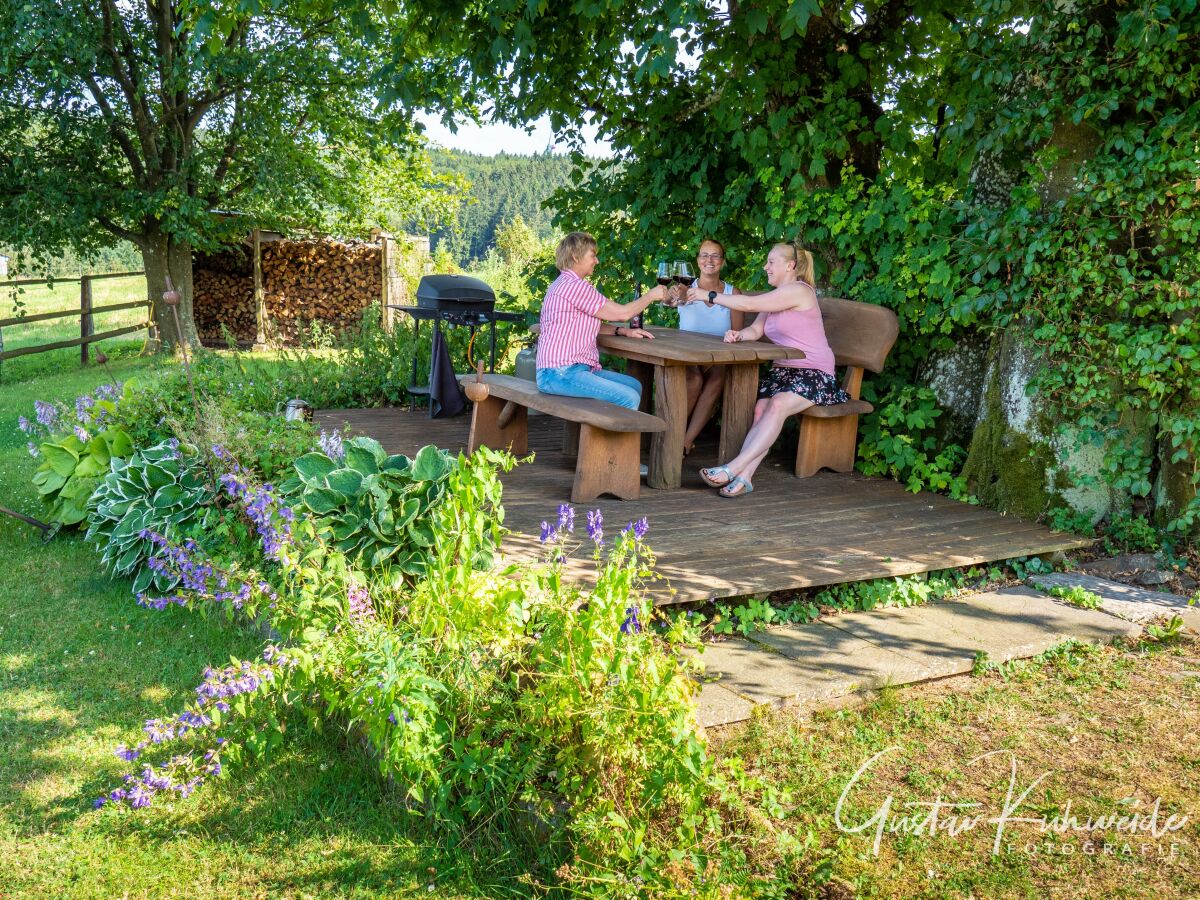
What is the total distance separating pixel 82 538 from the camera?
5.02 meters

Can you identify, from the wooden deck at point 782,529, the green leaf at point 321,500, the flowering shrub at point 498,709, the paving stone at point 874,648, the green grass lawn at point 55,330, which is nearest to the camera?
the flowering shrub at point 498,709

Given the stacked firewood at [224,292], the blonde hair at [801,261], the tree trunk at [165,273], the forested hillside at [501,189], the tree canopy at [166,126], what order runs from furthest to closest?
the forested hillside at [501,189]
the stacked firewood at [224,292]
the tree trunk at [165,273]
the tree canopy at [166,126]
the blonde hair at [801,261]

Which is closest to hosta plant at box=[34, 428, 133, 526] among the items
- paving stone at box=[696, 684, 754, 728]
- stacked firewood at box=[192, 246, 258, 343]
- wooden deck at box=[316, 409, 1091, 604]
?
wooden deck at box=[316, 409, 1091, 604]

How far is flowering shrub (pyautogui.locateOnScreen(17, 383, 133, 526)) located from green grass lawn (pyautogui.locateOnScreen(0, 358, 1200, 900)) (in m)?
1.27

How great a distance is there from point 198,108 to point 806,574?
39.4 ft

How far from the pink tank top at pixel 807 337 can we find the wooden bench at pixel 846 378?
25 centimetres

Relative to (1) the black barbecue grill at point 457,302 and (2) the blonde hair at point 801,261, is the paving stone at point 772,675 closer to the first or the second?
(2) the blonde hair at point 801,261

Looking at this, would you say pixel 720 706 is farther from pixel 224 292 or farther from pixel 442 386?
pixel 224 292

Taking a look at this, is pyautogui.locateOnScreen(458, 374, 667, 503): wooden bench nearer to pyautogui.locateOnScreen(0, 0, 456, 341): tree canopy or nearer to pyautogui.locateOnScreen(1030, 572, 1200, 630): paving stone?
pyautogui.locateOnScreen(1030, 572, 1200, 630): paving stone

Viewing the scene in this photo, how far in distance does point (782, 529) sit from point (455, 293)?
3155 millimetres

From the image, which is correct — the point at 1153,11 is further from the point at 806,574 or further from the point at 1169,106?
the point at 806,574

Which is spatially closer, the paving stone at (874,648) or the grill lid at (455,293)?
the paving stone at (874,648)

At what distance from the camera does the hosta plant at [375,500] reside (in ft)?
11.3

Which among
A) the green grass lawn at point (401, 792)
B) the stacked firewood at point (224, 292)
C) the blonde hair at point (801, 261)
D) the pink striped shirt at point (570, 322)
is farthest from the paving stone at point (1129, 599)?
the stacked firewood at point (224, 292)
